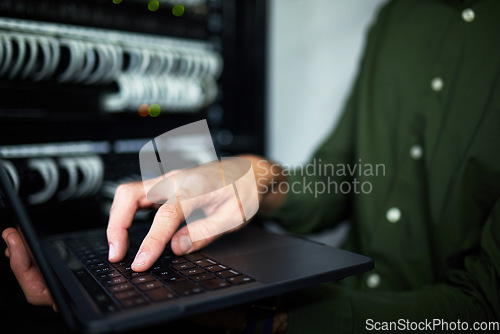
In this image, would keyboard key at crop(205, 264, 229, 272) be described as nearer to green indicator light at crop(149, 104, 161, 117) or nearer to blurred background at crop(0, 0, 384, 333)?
blurred background at crop(0, 0, 384, 333)

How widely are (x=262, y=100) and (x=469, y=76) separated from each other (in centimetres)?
62

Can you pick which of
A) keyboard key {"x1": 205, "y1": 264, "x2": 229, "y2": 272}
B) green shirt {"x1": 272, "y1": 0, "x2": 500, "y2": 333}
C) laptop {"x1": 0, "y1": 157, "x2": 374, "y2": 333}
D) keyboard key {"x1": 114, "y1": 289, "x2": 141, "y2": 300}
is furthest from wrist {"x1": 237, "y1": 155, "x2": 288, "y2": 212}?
keyboard key {"x1": 114, "y1": 289, "x2": 141, "y2": 300}

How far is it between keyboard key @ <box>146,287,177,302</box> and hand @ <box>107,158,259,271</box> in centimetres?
7

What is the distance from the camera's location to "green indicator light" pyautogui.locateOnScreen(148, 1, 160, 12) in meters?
0.96

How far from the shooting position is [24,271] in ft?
1.59

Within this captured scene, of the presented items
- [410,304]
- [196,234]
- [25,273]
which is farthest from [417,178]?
[25,273]

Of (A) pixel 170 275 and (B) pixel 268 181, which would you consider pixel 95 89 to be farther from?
(A) pixel 170 275

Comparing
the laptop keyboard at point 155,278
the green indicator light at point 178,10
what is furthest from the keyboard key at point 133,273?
the green indicator light at point 178,10

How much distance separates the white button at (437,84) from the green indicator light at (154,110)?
666mm

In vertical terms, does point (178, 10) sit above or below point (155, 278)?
above

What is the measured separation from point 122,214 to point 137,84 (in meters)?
0.49

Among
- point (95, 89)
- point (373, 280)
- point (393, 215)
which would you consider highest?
point (95, 89)

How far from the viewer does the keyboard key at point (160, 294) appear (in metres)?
0.37

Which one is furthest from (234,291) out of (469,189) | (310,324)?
(469,189)
